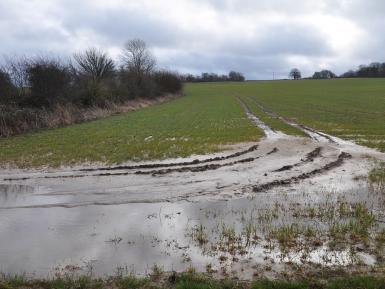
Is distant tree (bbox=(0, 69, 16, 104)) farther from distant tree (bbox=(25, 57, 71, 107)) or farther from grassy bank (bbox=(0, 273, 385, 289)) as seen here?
grassy bank (bbox=(0, 273, 385, 289))

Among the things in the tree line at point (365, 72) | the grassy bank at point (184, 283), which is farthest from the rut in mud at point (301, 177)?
the tree line at point (365, 72)

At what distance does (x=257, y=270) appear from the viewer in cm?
614

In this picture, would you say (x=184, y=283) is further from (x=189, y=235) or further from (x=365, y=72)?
(x=365, y=72)

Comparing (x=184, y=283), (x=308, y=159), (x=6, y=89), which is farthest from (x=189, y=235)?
(x=6, y=89)

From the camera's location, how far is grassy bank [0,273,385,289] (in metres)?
5.49

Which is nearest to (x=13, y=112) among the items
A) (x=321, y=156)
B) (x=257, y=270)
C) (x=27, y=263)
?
(x=321, y=156)

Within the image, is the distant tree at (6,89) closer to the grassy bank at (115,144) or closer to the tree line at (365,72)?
the grassy bank at (115,144)

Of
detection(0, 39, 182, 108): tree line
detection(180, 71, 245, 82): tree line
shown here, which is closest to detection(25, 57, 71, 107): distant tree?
detection(0, 39, 182, 108): tree line

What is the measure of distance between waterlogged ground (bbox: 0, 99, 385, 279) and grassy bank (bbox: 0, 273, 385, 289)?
36cm

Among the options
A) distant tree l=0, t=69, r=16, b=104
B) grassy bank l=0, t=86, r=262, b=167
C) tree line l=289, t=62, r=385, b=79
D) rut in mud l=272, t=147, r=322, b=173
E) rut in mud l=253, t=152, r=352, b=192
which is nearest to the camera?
rut in mud l=253, t=152, r=352, b=192

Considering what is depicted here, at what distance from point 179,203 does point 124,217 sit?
1538 millimetres

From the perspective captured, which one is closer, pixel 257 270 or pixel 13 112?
pixel 257 270

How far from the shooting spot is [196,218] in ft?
28.8

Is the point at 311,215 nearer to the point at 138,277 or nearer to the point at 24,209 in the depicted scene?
the point at 138,277
